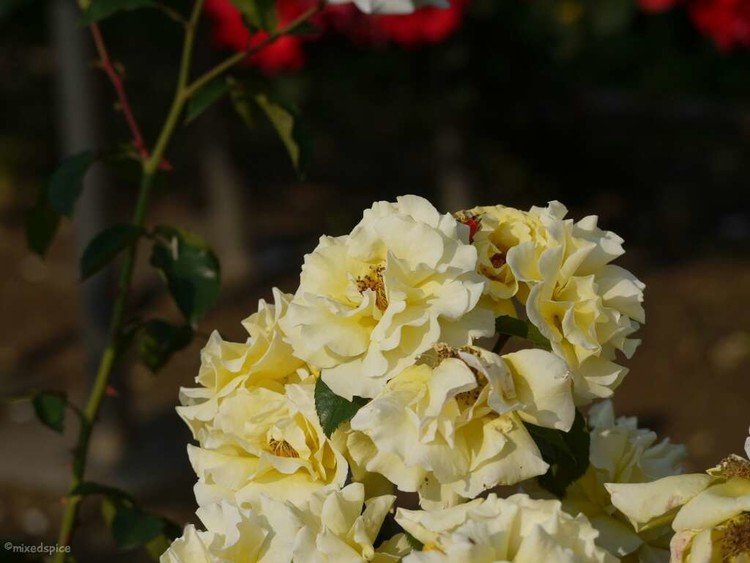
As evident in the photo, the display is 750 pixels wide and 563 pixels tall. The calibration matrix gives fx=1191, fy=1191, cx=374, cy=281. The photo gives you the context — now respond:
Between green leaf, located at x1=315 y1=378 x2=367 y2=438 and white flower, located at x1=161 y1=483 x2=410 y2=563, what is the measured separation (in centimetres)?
4

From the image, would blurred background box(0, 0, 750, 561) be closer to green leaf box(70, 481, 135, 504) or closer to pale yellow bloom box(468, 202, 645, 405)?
green leaf box(70, 481, 135, 504)

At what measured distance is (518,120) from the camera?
469cm

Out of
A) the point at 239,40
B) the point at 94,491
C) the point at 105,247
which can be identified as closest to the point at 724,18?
the point at 239,40

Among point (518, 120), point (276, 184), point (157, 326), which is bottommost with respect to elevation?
point (276, 184)

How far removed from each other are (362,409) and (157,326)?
58 cm

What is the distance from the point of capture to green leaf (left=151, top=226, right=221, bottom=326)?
1.28 meters

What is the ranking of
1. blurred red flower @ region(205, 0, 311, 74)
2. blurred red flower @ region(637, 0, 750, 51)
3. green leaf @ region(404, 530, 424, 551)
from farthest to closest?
blurred red flower @ region(205, 0, 311, 74) < blurred red flower @ region(637, 0, 750, 51) < green leaf @ region(404, 530, 424, 551)

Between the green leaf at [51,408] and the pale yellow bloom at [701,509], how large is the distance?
0.71 meters

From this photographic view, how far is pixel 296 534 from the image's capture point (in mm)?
759

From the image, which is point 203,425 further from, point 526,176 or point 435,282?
point 526,176

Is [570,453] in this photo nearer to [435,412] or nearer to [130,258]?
[435,412]

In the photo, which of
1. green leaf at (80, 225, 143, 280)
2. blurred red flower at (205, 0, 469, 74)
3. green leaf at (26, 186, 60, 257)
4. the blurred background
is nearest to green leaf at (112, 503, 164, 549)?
green leaf at (80, 225, 143, 280)

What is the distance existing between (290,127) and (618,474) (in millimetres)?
602

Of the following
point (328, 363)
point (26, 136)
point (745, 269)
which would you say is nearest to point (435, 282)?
point (328, 363)
